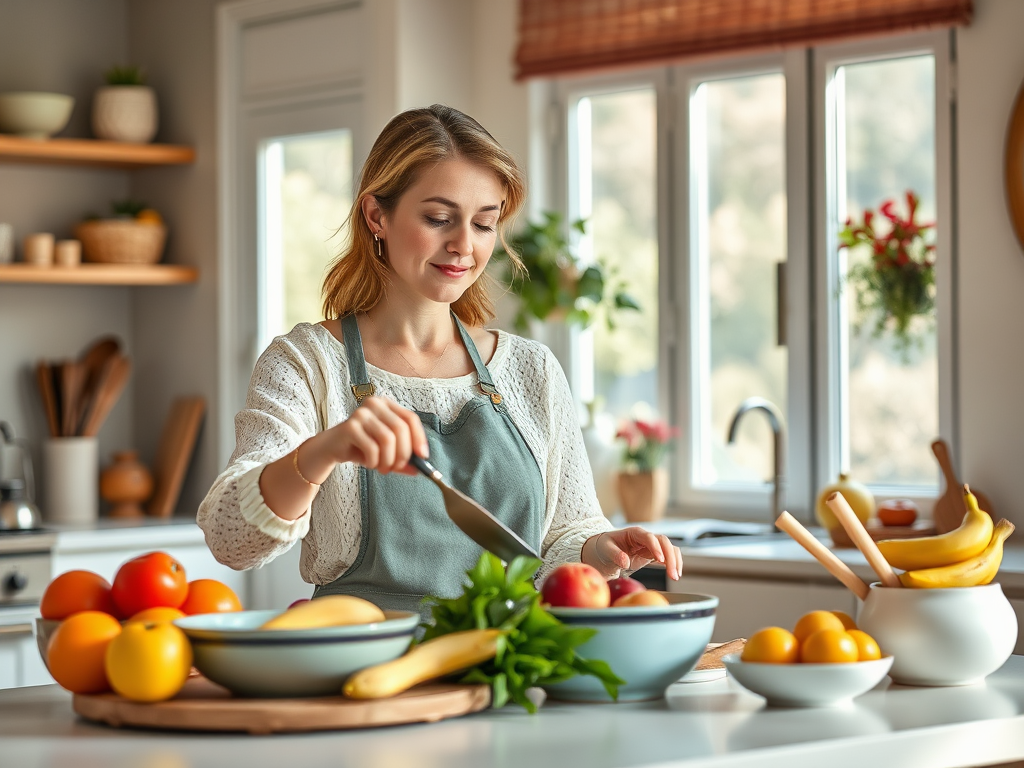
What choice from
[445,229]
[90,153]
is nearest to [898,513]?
[445,229]

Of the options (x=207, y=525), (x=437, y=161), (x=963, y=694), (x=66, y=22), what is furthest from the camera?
(x=66, y=22)

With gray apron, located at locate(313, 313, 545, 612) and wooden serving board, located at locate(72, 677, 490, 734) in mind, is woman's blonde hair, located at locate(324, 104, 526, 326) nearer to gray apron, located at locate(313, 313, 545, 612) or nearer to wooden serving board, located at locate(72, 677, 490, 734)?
gray apron, located at locate(313, 313, 545, 612)

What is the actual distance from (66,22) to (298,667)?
12.0 ft

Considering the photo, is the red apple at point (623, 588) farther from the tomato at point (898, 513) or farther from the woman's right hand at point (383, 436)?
the tomato at point (898, 513)

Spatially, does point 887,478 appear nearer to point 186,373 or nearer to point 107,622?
point 186,373

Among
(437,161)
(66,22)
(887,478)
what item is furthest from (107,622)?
(66,22)

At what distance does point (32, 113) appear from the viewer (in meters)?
4.14

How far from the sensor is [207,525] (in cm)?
170

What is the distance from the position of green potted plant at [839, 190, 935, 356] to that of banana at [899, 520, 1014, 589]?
188cm

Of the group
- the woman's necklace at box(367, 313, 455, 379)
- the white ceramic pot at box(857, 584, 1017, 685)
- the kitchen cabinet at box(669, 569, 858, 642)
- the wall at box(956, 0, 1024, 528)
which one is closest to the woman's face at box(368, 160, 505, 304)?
the woman's necklace at box(367, 313, 455, 379)

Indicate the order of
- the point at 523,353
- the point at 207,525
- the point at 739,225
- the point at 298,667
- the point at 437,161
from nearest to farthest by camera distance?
the point at 298,667 < the point at 207,525 < the point at 437,161 < the point at 523,353 < the point at 739,225

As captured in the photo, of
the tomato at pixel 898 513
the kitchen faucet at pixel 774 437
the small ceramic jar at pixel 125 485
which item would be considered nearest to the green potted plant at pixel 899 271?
the kitchen faucet at pixel 774 437

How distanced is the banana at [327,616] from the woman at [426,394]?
1.17 ft

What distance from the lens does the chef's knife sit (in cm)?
151
